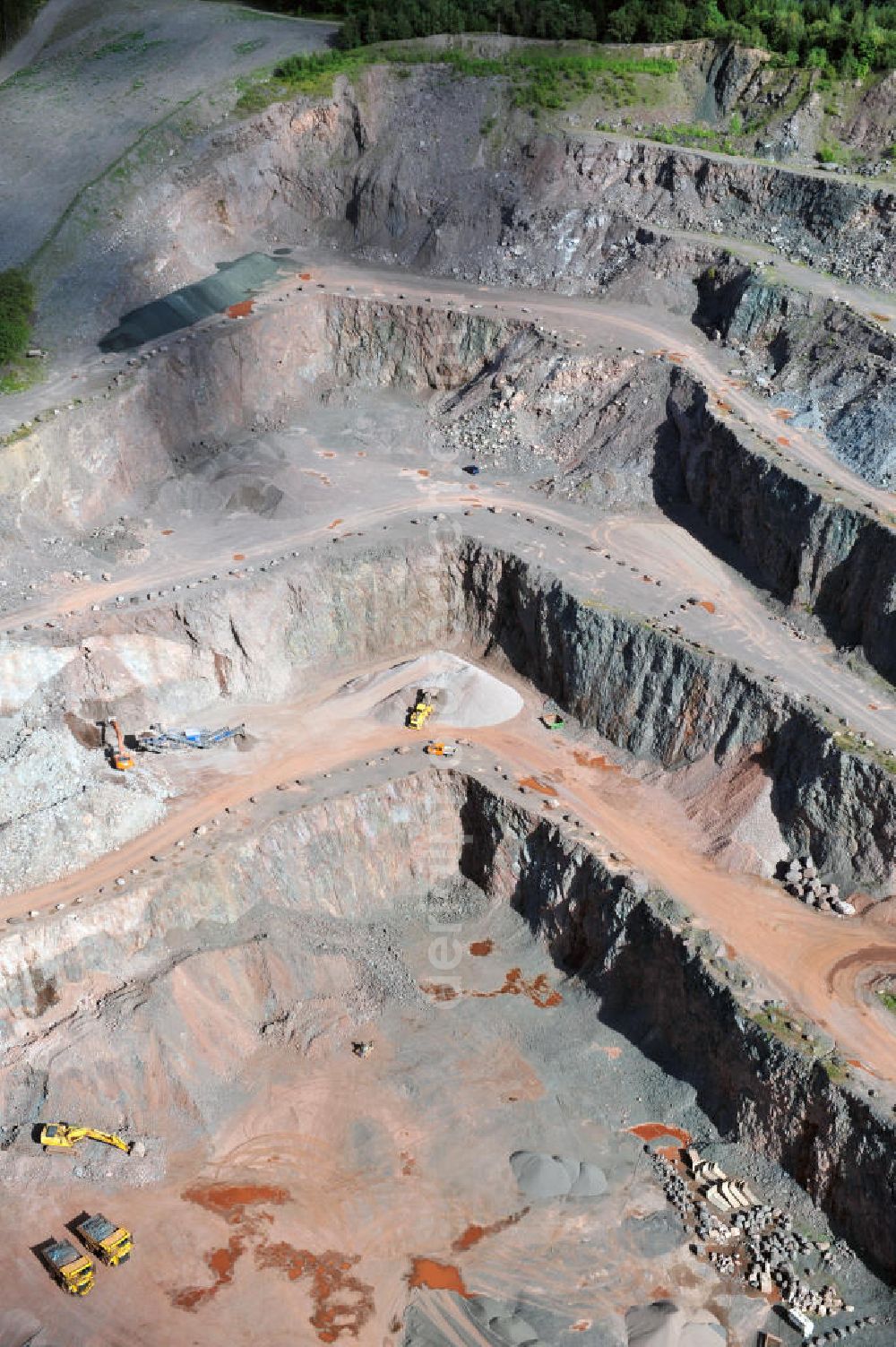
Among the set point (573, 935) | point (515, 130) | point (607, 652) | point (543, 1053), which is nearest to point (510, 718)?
point (607, 652)

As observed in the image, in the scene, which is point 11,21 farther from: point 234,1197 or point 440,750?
point 234,1197

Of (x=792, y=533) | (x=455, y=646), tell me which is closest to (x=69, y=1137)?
(x=455, y=646)

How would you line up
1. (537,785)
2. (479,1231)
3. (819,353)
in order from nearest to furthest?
(479,1231), (537,785), (819,353)

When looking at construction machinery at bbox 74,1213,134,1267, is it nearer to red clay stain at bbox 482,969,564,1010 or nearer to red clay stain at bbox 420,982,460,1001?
red clay stain at bbox 420,982,460,1001

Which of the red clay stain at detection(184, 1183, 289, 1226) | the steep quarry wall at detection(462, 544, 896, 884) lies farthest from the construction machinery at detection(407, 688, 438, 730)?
the red clay stain at detection(184, 1183, 289, 1226)

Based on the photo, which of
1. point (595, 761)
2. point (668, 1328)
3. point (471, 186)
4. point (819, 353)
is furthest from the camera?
point (471, 186)

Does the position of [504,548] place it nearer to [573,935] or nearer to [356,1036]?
[573,935]

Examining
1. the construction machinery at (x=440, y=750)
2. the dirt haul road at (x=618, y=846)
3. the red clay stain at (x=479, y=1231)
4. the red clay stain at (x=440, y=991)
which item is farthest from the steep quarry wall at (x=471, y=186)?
the red clay stain at (x=479, y=1231)

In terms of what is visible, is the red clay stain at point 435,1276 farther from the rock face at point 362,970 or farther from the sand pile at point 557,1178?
the rock face at point 362,970
